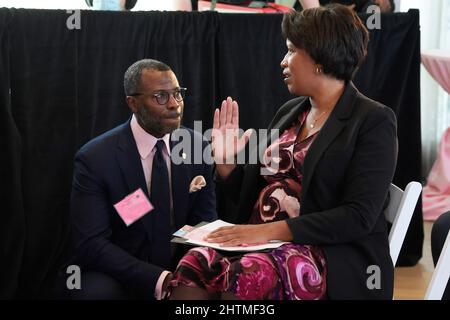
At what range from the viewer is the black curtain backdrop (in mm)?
3113

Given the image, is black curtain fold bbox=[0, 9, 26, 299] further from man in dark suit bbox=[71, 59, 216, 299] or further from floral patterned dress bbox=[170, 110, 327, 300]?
floral patterned dress bbox=[170, 110, 327, 300]

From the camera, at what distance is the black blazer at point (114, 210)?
2.38m

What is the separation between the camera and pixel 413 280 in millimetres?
3545

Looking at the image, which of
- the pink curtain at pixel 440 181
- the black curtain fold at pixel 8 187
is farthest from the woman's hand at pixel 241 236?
the pink curtain at pixel 440 181

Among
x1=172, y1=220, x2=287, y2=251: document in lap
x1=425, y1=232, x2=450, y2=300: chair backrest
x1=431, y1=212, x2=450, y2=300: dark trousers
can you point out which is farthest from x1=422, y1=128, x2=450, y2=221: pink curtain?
x1=172, y1=220, x2=287, y2=251: document in lap

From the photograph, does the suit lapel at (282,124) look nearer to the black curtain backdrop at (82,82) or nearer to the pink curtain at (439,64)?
the black curtain backdrop at (82,82)

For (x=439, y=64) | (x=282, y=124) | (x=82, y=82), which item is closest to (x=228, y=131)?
(x=282, y=124)

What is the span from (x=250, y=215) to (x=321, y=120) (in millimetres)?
418

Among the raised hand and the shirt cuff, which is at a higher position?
the raised hand

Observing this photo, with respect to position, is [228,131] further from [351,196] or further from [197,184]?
[351,196]

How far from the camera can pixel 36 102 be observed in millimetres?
3154

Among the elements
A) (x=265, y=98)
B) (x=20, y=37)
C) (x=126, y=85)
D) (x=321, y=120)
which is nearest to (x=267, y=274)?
(x=321, y=120)

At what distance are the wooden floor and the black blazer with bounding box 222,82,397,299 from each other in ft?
4.12

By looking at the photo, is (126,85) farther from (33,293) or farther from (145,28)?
(33,293)
